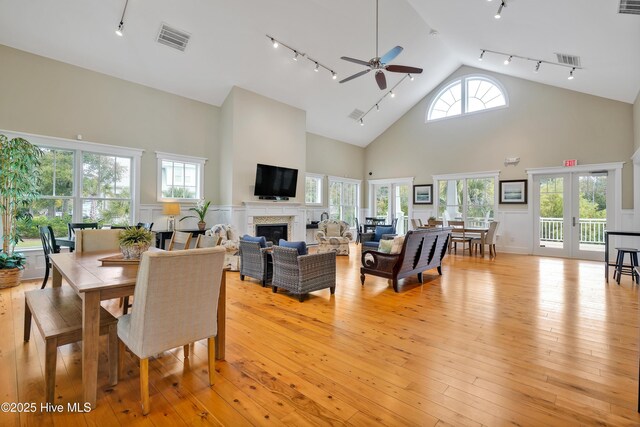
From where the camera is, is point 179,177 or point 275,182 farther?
point 275,182

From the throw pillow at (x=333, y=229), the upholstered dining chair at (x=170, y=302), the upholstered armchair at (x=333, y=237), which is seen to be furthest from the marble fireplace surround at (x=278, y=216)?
the upholstered dining chair at (x=170, y=302)

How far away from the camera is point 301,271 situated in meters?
3.98

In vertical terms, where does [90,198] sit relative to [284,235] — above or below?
above

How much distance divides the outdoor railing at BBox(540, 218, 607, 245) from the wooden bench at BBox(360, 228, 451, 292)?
4.79 m

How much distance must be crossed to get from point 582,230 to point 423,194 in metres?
4.21

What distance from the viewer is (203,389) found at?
6.70ft

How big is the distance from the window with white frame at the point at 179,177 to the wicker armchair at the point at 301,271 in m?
3.78

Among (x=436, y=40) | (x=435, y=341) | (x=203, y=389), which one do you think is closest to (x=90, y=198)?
(x=203, y=389)

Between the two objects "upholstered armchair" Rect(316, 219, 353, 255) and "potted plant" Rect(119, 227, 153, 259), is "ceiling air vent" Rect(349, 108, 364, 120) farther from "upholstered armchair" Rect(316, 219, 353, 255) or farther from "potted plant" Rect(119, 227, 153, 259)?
"potted plant" Rect(119, 227, 153, 259)

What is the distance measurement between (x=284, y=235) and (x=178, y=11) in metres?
5.33

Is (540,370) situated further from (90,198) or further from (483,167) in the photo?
(483,167)

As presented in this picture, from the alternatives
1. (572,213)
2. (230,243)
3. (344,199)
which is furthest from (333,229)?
(572,213)

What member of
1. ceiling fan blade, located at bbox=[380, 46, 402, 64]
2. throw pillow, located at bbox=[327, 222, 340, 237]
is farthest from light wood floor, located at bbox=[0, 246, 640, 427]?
throw pillow, located at bbox=[327, 222, 340, 237]

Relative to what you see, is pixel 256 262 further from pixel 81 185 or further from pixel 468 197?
pixel 468 197
